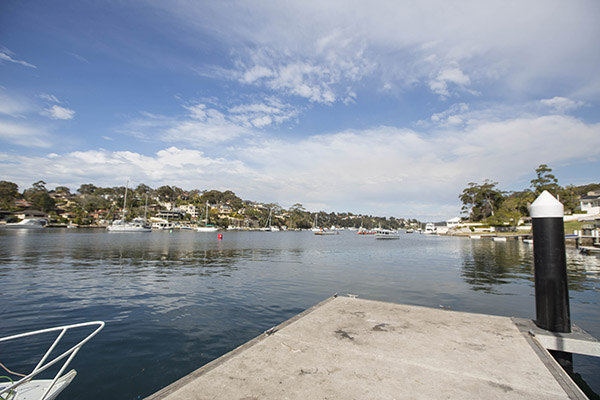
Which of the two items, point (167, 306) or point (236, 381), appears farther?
point (167, 306)

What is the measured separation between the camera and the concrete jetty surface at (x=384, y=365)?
11.2 feet

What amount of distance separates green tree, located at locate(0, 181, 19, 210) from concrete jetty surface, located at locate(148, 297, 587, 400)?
145 meters

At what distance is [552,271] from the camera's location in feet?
17.8

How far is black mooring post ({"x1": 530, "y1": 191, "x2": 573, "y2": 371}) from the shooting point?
5.40 m

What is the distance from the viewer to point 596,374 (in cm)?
576

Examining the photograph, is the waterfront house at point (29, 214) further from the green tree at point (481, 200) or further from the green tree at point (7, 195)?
the green tree at point (481, 200)

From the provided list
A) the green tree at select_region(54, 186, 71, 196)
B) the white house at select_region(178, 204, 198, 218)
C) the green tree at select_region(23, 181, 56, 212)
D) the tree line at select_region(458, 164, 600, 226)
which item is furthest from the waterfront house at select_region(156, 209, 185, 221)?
the tree line at select_region(458, 164, 600, 226)

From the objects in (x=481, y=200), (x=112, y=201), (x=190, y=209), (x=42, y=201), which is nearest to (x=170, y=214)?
(x=190, y=209)

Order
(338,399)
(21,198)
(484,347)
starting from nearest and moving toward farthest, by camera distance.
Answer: (338,399) → (484,347) → (21,198)

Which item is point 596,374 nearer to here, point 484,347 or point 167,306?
point 484,347

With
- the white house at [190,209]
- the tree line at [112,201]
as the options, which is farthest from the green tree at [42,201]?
the white house at [190,209]

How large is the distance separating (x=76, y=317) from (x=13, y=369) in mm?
3309

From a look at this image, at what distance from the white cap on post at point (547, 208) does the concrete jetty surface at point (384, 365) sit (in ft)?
7.32

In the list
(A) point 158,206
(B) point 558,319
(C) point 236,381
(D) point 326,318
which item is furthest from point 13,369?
(A) point 158,206
